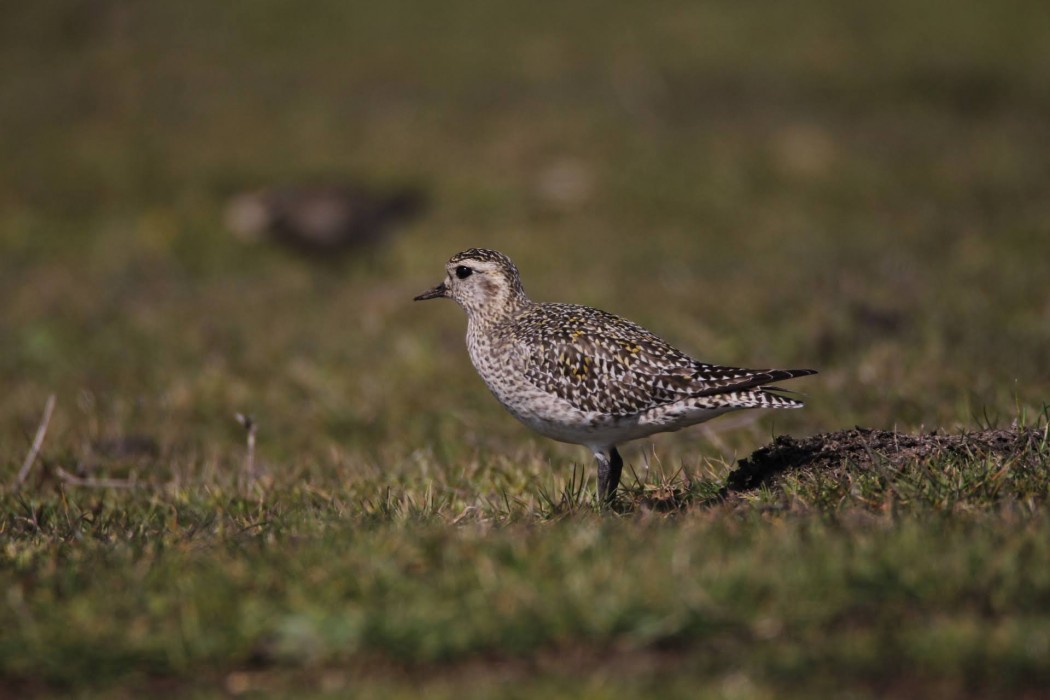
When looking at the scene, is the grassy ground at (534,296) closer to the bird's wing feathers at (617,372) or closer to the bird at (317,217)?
the bird at (317,217)

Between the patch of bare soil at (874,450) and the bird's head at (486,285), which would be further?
the bird's head at (486,285)

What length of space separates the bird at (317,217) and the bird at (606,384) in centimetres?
1099

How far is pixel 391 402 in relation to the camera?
11.2 meters

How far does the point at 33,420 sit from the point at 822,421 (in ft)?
22.6

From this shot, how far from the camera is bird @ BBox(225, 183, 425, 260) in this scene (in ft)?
59.8

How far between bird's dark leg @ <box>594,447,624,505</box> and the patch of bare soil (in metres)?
0.66

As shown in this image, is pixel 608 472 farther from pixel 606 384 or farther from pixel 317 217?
pixel 317 217

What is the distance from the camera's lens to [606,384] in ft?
23.2

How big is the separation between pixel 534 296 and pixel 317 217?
4803 millimetres

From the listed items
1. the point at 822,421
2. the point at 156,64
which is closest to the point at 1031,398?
the point at 822,421

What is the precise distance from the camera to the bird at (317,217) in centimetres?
1822

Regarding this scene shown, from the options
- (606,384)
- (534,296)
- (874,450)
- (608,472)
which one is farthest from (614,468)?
(534,296)

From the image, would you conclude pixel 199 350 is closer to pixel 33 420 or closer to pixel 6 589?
pixel 33 420

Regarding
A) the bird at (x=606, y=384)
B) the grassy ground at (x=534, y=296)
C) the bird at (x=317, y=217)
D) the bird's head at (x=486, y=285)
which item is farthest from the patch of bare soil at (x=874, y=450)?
the bird at (x=317, y=217)
